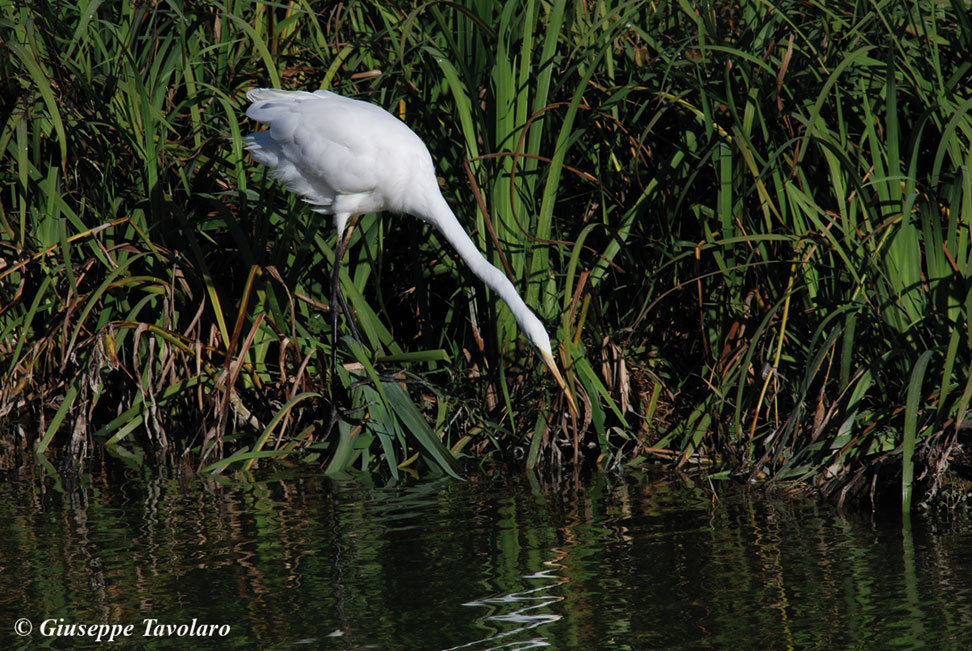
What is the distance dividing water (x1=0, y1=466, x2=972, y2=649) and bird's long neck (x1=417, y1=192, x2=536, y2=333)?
1.92 feet

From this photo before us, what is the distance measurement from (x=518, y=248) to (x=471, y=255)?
22 centimetres

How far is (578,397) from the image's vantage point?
3.75 meters

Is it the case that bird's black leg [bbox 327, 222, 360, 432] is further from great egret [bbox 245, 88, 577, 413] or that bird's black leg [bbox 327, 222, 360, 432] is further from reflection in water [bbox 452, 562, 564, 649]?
reflection in water [bbox 452, 562, 564, 649]

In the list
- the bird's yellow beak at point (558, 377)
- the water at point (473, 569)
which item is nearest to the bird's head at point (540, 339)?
the bird's yellow beak at point (558, 377)

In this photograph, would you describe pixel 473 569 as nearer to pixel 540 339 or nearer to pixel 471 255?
pixel 540 339

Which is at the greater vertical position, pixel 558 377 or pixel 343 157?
pixel 343 157

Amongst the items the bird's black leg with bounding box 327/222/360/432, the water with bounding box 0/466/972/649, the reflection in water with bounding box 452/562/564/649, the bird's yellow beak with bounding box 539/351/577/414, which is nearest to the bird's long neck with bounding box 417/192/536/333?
the bird's yellow beak with bounding box 539/351/577/414

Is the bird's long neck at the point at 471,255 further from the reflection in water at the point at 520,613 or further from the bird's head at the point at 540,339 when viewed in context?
the reflection in water at the point at 520,613

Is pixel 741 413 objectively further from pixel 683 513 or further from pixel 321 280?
pixel 321 280

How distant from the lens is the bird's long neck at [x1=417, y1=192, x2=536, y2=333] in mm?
3555

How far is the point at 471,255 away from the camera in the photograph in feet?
12.4

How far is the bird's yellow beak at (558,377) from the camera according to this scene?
343 cm

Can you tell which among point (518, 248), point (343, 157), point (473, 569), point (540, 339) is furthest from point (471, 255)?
point (473, 569)

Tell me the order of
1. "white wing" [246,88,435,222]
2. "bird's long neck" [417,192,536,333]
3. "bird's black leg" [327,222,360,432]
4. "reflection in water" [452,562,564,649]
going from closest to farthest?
"reflection in water" [452,562,564,649] < "bird's long neck" [417,192,536,333] < "bird's black leg" [327,222,360,432] < "white wing" [246,88,435,222]
